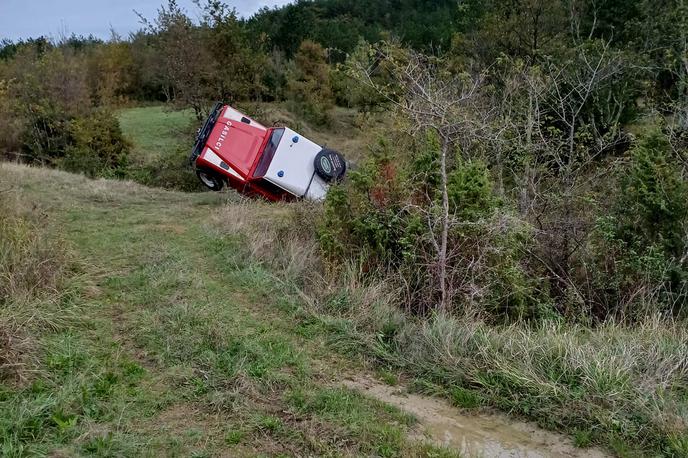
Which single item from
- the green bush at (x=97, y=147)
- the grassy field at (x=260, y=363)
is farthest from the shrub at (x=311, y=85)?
the grassy field at (x=260, y=363)

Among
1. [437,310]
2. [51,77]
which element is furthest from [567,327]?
[51,77]

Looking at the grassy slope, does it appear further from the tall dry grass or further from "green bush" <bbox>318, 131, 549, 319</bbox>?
"green bush" <bbox>318, 131, 549, 319</bbox>

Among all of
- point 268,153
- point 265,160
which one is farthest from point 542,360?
point 268,153

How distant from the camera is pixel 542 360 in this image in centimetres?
438

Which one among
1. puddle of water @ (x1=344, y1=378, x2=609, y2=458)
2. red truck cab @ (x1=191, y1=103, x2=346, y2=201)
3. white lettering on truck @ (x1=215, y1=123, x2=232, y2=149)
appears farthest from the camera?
white lettering on truck @ (x1=215, y1=123, x2=232, y2=149)

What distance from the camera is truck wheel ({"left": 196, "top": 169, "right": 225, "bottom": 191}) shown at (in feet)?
43.4

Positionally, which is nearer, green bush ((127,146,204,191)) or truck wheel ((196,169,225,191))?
truck wheel ((196,169,225,191))

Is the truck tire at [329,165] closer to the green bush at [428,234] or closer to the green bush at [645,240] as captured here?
the green bush at [428,234]

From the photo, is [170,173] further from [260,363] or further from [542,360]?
[542,360]

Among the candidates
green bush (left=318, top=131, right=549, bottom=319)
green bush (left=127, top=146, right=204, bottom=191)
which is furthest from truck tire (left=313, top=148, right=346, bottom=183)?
green bush (left=127, top=146, right=204, bottom=191)

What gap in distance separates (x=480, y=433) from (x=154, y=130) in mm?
24536

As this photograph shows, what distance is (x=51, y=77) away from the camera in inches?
862

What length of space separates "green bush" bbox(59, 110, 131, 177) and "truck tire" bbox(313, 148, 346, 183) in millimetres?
9497

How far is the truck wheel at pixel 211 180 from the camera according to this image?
1324 cm
